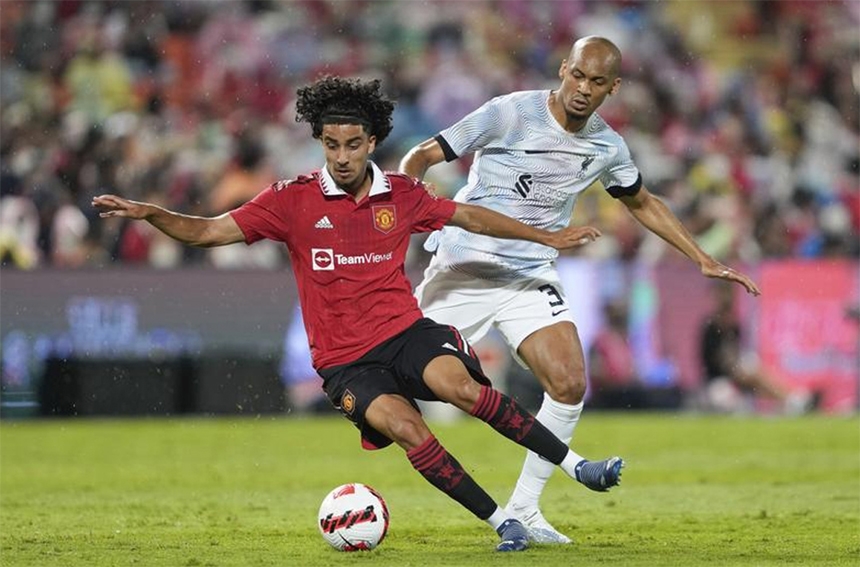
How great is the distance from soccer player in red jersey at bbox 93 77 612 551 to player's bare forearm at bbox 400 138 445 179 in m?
0.43

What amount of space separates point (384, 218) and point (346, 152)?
38 cm

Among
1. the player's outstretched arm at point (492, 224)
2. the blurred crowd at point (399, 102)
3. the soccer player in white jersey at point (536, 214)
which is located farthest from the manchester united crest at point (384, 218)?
the blurred crowd at point (399, 102)

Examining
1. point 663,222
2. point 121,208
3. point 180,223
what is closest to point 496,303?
point 663,222

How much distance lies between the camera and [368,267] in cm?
793

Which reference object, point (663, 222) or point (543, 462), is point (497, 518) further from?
point (663, 222)

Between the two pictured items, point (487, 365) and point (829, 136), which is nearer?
point (487, 365)

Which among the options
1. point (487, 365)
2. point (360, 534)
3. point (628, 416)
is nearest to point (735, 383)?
point (628, 416)

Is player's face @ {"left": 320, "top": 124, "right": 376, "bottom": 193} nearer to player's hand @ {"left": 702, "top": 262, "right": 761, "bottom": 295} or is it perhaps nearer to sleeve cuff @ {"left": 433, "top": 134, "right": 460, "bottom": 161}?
sleeve cuff @ {"left": 433, "top": 134, "right": 460, "bottom": 161}

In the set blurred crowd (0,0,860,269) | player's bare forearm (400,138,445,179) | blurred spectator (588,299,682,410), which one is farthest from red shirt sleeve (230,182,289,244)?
blurred spectator (588,299,682,410)

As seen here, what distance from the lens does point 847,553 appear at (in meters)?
7.83

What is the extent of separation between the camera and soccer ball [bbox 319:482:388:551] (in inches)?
311

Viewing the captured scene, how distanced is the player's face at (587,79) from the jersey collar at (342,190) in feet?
4.01

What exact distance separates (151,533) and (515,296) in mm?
2338

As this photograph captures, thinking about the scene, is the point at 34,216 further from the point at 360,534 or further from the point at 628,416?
the point at 360,534
